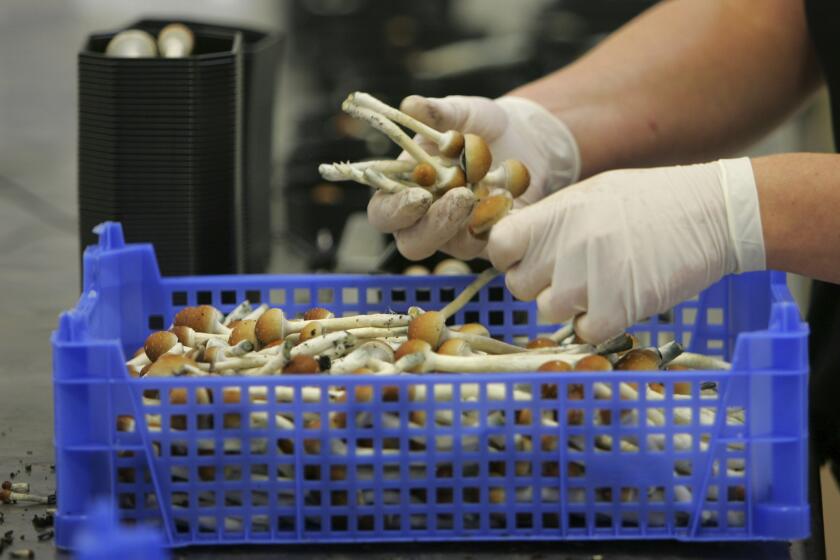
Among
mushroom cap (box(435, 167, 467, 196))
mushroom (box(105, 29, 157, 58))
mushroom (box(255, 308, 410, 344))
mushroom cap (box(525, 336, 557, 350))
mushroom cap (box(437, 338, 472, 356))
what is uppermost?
mushroom (box(105, 29, 157, 58))

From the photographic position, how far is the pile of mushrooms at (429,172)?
1420 mm

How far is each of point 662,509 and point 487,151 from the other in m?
0.51

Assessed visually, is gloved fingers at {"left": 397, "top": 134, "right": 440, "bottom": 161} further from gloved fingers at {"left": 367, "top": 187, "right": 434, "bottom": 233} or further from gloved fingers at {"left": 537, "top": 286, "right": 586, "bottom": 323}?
gloved fingers at {"left": 537, "top": 286, "right": 586, "bottom": 323}

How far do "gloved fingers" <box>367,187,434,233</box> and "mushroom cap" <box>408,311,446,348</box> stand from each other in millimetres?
194

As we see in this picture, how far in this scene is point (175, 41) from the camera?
232cm

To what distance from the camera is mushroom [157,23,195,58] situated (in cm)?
229

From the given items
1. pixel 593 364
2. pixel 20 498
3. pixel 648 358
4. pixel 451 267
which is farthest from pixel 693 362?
pixel 451 267

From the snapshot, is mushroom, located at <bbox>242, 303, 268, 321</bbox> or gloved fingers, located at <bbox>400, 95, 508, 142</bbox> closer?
mushroom, located at <bbox>242, 303, 268, 321</bbox>

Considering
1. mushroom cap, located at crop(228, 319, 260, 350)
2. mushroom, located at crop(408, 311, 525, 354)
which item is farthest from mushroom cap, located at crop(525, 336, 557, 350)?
mushroom cap, located at crop(228, 319, 260, 350)

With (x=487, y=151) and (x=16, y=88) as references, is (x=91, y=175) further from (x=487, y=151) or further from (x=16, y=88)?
(x=16, y=88)

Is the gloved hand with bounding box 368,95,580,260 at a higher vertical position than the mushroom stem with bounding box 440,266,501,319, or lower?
higher

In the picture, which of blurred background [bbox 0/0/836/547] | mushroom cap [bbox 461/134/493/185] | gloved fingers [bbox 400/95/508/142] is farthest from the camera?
blurred background [bbox 0/0/836/547]

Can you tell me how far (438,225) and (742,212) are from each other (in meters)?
0.35

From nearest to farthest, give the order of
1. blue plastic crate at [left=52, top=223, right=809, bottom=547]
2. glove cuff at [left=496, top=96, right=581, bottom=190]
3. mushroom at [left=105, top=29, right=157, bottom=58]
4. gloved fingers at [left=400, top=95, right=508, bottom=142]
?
blue plastic crate at [left=52, top=223, right=809, bottom=547]
gloved fingers at [left=400, top=95, right=508, bottom=142]
glove cuff at [left=496, top=96, right=581, bottom=190]
mushroom at [left=105, top=29, right=157, bottom=58]
